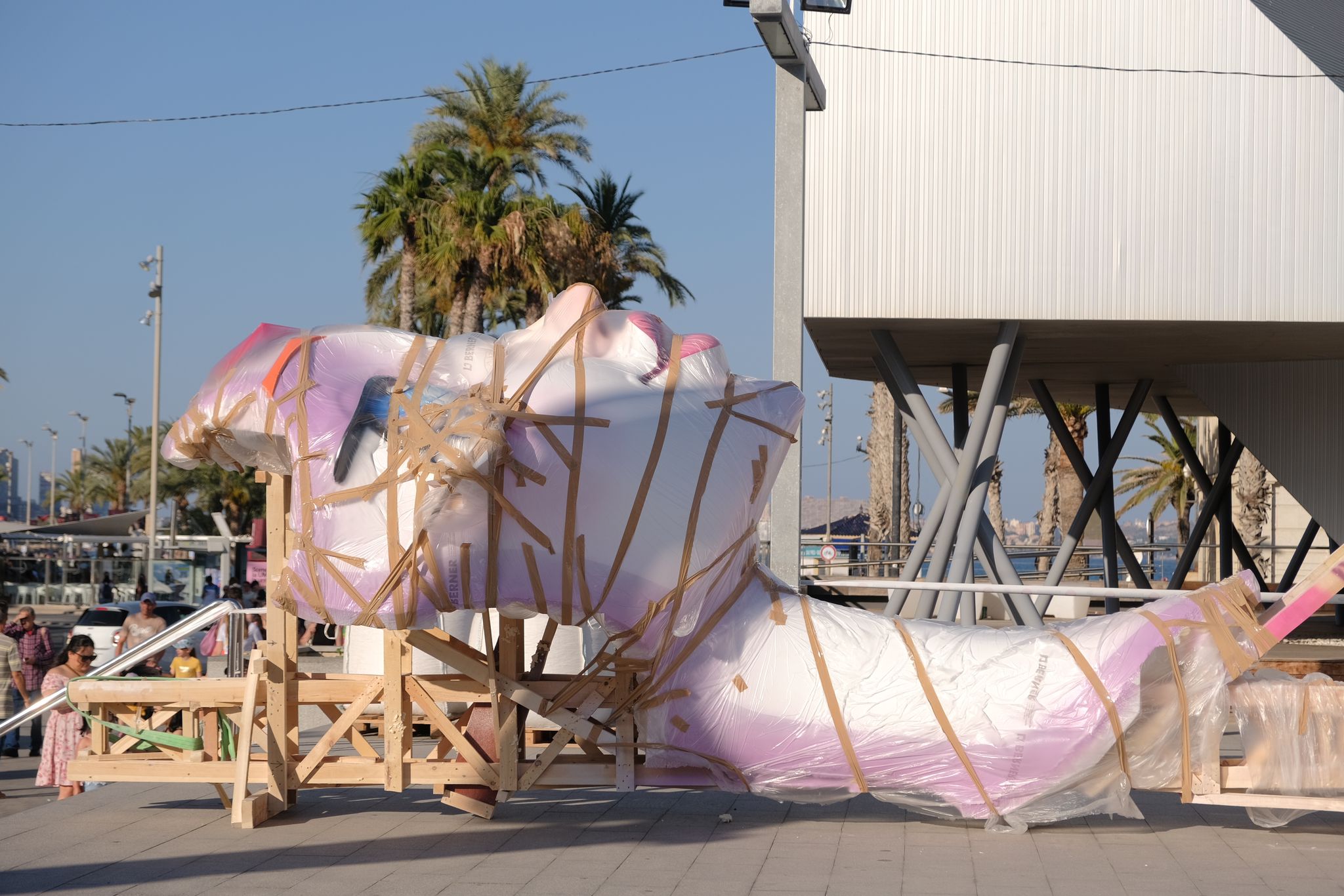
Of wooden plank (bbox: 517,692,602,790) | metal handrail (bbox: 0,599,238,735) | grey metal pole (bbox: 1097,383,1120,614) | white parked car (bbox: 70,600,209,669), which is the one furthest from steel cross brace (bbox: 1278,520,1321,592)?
metal handrail (bbox: 0,599,238,735)

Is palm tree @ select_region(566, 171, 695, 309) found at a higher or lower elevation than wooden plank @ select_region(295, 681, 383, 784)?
higher

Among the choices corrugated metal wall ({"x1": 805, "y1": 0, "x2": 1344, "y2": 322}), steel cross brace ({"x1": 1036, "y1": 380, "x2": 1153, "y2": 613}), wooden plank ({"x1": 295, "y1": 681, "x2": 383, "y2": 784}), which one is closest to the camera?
wooden plank ({"x1": 295, "y1": 681, "x2": 383, "y2": 784})

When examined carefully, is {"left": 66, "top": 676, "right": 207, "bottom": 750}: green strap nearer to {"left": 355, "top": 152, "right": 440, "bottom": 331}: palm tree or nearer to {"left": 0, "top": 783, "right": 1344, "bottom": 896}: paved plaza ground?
{"left": 0, "top": 783, "right": 1344, "bottom": 896}: paved plaza ground

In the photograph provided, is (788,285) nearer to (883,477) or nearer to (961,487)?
(961,487)

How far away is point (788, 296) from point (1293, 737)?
697cm

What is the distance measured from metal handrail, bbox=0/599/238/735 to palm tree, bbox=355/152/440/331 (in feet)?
79.3

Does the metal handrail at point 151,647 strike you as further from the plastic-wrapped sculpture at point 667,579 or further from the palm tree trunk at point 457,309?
the palm tree trunk at point 457,309

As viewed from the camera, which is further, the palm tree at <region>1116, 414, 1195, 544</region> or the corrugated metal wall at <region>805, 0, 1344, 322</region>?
the palm tree at <region>1116, 414, 1195, 544</region>

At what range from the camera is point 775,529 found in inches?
543

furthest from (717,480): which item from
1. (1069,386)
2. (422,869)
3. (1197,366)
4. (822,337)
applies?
(1069,386)

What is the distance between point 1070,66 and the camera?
15.3 metres

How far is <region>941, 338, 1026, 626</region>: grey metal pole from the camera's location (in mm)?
16312

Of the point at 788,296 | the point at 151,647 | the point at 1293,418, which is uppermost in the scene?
the point at 788,296

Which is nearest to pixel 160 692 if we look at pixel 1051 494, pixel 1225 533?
pixel 1225 533
